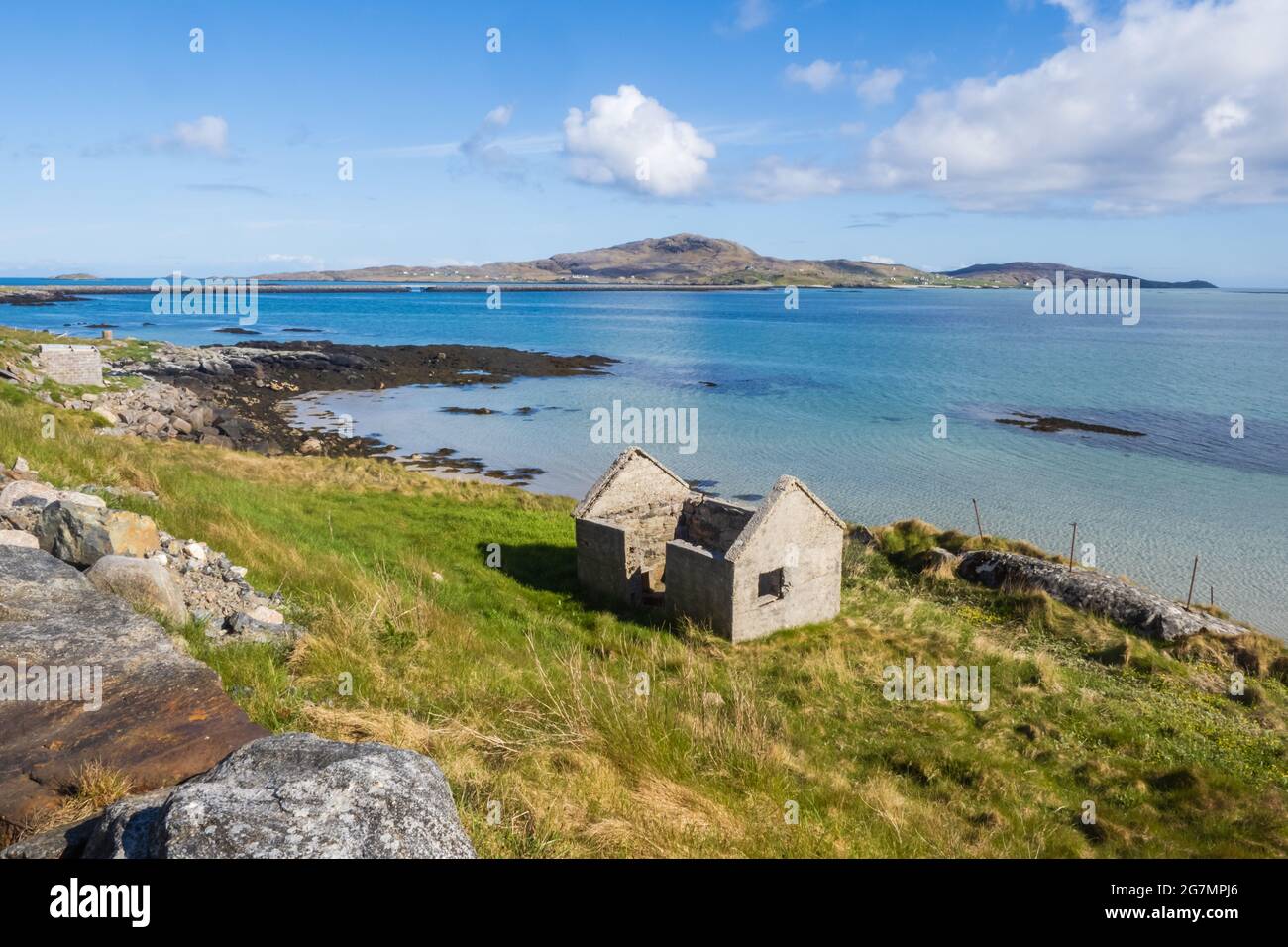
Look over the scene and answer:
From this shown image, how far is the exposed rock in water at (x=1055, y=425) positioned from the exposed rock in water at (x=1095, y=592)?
27.8 meters

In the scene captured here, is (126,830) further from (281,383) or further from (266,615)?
(281,383)

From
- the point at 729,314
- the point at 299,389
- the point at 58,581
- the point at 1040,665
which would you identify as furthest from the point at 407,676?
the point at 729,314

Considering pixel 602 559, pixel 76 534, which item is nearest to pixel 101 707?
pixel 76 534

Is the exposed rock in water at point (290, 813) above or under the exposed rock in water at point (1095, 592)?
above

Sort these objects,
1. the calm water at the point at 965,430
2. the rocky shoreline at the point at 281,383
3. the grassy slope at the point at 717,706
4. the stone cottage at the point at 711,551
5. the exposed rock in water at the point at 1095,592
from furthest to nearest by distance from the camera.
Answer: the rocky shoreline at the point at 281,383 < the calm water at the point at 965,430 < the exposed rock in water at the point at 1095,592 < the stone cottage at the point at 711,551 < the grassy slope at the point at 717,706

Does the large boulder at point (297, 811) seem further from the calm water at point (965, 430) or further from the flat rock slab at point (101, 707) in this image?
the calm water at point (965, 430)

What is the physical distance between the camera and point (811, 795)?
26.6ft

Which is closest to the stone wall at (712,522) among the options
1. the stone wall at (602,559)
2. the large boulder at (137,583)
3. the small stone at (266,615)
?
the stone wall at (602,559)

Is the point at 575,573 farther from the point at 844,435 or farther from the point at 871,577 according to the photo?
the point at 844,435

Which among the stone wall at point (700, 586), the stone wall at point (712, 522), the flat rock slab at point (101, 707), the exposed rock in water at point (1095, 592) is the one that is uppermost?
the flat rock slab at point (101, 707)

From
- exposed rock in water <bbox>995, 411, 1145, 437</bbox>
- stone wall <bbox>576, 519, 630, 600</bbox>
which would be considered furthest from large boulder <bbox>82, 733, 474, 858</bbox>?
exposed rock in water <bbox>995, 411, 1145, 437</bbox>

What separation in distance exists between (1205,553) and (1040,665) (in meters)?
15.7

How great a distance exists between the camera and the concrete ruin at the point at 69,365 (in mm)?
37469

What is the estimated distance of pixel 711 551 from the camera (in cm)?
1576
